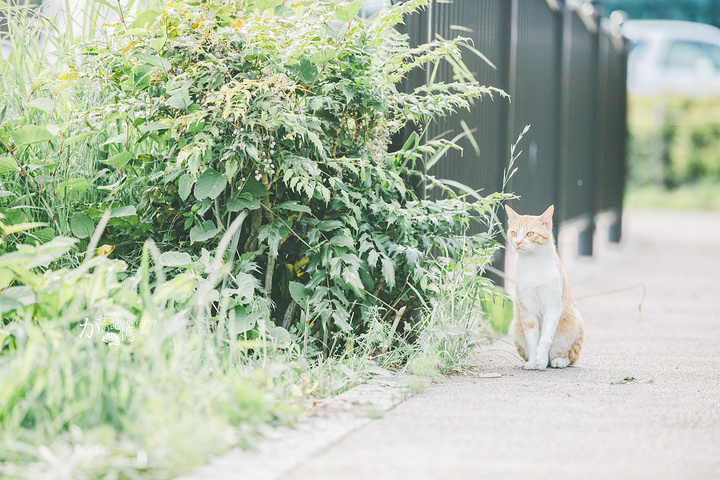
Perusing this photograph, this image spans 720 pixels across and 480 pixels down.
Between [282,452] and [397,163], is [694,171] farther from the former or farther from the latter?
[282,452]

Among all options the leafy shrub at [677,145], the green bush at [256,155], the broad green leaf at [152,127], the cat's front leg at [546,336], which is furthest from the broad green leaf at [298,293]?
the leafy shrub at [677,145]

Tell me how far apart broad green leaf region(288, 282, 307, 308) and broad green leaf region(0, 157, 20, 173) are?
4.18 feet

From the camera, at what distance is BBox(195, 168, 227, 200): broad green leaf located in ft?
12.0

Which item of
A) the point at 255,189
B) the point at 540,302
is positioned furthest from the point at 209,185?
the point at 540,302

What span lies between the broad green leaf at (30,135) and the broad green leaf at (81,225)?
368 millimetres

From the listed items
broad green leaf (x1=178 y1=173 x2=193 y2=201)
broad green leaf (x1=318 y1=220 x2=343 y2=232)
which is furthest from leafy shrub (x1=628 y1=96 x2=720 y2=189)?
broad green leaf (x1=178 y1=173 x2=193 y2=201)

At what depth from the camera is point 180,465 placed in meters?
2.35

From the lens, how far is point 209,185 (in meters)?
3.71

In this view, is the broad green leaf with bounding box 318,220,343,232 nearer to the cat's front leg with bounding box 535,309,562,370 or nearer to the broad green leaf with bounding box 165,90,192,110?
the broad green leaf with bounding box 165,90,192,110

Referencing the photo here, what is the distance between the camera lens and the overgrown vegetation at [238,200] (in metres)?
3.33

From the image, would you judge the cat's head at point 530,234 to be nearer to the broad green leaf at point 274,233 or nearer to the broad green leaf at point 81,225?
the broad green leaf at point 274,233

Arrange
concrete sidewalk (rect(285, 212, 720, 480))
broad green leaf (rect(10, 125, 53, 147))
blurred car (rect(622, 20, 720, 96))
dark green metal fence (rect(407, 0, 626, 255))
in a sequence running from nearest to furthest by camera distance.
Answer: concrete sidewalk (rect(285, 212, 720, 480)) → broad green leaf (rect(10, 125, 53, 147)) → dark green metal fence (rect(407, 0, 626, 255)) → blurred car (rect(622, 20, 720, 96))

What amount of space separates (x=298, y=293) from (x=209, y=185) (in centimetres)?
63

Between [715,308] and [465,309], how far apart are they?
3515 millimetres
